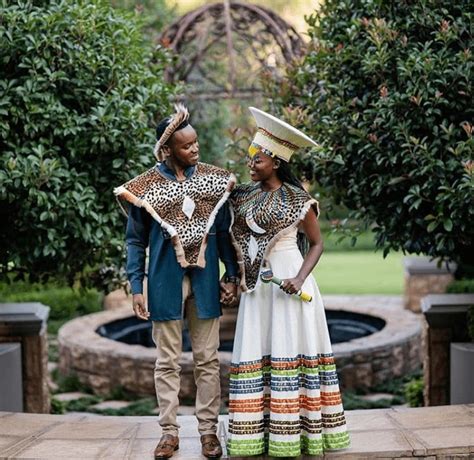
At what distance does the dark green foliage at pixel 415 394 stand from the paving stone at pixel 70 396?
2690 mm

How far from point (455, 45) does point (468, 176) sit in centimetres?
89

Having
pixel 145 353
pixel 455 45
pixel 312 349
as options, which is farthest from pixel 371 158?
pixel 145 353

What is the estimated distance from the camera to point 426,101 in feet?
14.2

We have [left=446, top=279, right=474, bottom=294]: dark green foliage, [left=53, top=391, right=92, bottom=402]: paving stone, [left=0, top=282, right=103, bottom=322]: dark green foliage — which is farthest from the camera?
[left=0, top=282, right=103, bottom=322]: dark green foliage

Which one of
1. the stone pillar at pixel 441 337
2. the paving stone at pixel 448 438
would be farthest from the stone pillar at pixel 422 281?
the paving stone at pixel 448 438

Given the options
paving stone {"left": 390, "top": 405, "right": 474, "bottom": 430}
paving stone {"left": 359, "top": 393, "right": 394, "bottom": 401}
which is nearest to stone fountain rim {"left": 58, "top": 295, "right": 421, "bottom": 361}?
paving stone {"left": 359, "top": 393, "right": 394, "bottom": 401}

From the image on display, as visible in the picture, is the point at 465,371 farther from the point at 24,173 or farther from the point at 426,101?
the point at 24,173

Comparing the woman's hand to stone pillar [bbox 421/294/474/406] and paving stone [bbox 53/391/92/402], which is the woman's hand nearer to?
stone pillar [bbox 421/294/474/406]

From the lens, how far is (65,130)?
4.50m

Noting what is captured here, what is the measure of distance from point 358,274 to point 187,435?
12.5 meters

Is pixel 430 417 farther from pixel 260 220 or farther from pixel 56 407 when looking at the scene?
pixel 56 407

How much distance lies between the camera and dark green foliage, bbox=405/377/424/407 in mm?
6155

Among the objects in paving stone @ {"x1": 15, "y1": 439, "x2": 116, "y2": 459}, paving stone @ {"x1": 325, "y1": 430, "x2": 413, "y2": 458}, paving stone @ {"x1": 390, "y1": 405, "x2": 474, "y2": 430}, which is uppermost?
paving stone @ {"x1": 390, "y1": 405, "x2": 474, "y2": 430}

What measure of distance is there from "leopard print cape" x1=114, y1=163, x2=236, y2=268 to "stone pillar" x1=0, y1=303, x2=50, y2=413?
242 centimetres
